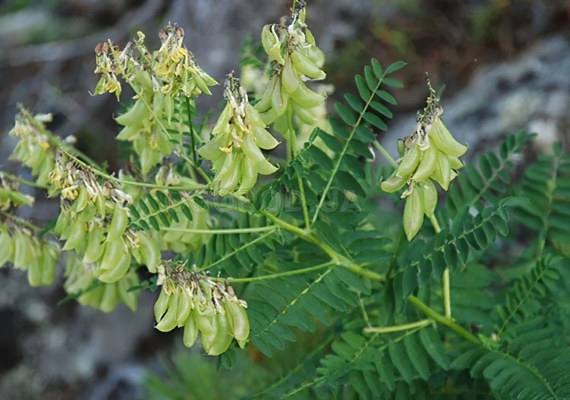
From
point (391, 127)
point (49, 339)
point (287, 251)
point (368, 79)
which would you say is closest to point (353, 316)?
point (287, 251)

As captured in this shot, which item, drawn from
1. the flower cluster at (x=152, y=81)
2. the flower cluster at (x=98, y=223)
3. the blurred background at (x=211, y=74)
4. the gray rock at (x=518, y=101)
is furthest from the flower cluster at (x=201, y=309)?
the blurred background at (x=211, y=74)

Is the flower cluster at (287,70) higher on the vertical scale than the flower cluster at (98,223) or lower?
higher

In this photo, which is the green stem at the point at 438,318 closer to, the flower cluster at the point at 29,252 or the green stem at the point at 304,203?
the green stem at the point at 304,203

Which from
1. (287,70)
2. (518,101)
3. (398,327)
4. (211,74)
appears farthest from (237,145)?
(211,74)

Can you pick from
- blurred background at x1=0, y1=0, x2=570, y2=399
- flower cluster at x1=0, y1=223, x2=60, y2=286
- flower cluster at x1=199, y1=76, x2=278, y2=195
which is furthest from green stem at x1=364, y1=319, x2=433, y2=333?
blurred background at x1=0, y1=0, x2=570, y2=399

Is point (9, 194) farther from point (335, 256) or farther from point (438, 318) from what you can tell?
point (438, 318)

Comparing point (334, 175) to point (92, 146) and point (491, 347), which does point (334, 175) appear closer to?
point (491, 347)
